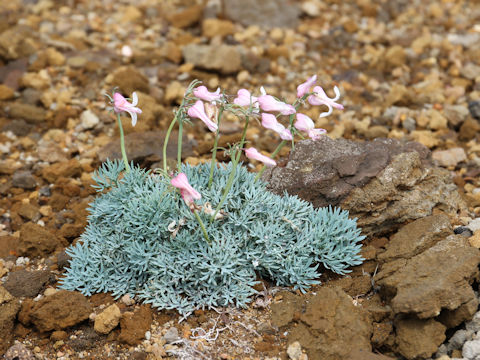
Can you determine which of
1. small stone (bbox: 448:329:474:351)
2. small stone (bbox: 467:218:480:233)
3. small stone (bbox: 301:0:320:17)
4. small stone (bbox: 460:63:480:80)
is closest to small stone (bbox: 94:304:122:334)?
small stone (bbox: 448:329:474:351)

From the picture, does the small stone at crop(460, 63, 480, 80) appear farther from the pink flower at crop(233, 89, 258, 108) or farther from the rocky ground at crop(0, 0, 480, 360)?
the pink flower at crop(233, 89, 258, 108)

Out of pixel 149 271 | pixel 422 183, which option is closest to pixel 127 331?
pixel 149 271

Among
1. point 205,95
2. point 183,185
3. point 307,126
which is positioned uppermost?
point 205,95

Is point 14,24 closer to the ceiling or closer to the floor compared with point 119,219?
closer to the floor

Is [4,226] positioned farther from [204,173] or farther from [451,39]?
[451,39]

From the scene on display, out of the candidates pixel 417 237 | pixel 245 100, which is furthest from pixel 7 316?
pixel 417 237

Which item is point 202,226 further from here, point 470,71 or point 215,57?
point 470,71

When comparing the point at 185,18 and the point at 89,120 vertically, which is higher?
the point at 185,18
